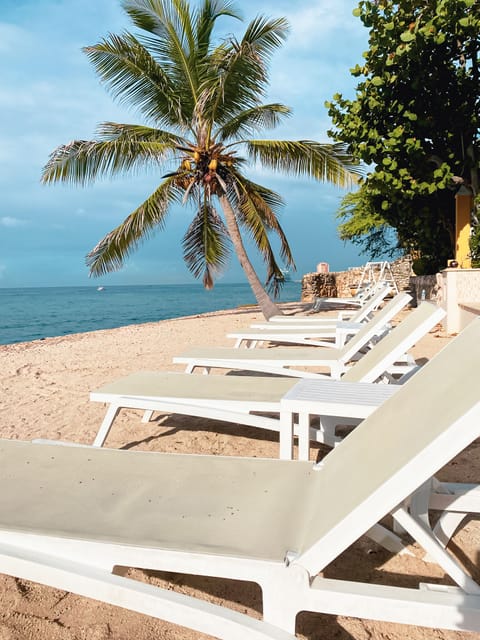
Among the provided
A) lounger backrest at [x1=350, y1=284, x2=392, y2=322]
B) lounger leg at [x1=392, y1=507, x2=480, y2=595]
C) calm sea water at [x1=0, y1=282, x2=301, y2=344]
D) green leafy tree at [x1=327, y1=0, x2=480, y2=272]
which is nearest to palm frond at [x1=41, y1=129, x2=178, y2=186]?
green leafy tree at [x1=327, y1=0, x2=480, y2=272]

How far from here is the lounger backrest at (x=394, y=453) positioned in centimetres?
117

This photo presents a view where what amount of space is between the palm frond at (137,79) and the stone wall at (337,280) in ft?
32.9

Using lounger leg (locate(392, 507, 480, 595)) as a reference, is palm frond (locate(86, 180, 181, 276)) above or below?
above

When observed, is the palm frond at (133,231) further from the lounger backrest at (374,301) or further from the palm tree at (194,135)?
the lounger backrest at (374,301)

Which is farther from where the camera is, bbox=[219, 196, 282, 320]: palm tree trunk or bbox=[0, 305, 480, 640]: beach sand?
bbox=[219, 196, 282, 320]: palm tree trunk

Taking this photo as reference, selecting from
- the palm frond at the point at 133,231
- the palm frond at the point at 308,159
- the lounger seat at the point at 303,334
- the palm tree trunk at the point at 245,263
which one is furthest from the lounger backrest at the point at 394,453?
the palm frond at the point at 133,231

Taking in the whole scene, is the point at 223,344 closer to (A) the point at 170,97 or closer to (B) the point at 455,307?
(B) the point at 455,307

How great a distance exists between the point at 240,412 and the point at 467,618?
1622 mm

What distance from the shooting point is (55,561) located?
1277mm

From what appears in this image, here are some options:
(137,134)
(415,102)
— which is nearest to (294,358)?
(415,102)

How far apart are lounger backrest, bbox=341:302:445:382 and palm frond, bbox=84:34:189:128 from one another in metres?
8.77

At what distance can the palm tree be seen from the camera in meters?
9.88

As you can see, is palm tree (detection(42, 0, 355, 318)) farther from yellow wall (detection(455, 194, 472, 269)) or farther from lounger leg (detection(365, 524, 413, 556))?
lounger leg (detection(365, 524, 413, 556))

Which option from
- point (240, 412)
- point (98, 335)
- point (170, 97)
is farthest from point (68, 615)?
point (170, 97)
